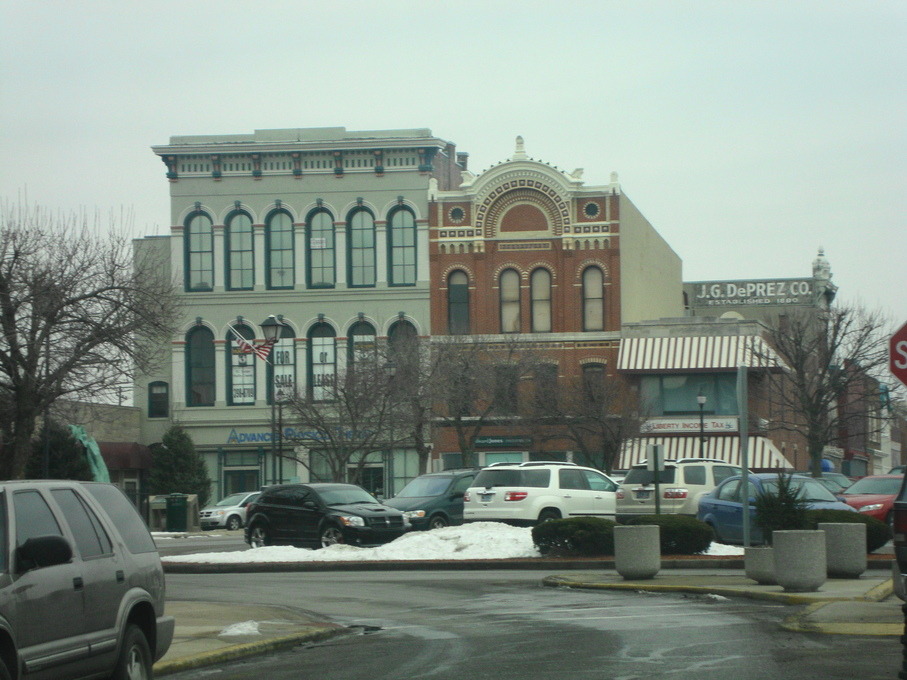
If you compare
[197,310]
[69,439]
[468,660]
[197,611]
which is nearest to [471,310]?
[197,310]

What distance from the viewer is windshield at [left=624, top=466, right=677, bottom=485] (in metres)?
31.8

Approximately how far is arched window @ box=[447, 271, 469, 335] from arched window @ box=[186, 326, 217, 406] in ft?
35.4

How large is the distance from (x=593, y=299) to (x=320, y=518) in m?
31.7

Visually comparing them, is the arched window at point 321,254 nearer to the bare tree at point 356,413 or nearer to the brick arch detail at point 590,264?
the bare tree at point 356,413

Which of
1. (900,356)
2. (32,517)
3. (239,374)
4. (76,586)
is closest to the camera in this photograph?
(32,517)

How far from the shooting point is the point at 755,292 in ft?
270

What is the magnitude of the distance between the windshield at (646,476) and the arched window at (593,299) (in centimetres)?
2732

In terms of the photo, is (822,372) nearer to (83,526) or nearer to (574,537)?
(574,537)

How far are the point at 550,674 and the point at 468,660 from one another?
131cm

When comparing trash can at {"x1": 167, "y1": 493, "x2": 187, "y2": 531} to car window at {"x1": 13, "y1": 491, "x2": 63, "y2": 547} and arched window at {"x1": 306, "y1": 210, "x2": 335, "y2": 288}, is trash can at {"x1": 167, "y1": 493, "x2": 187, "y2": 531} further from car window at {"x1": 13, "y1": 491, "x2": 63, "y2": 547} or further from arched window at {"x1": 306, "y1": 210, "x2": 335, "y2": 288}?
car window at {"x1": 13, "y1": 491, "x2": 63, "y2": 547}

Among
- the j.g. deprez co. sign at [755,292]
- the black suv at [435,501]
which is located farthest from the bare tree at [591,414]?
the j.g. deprez co. sign at [755,292]

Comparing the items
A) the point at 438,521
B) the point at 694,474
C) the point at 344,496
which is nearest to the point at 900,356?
the point at 344,496

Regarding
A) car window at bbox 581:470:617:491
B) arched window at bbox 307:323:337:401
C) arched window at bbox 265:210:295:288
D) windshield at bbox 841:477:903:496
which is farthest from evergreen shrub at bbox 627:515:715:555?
arched window at bbox 265:210:295:288

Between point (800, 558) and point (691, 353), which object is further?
point (691, 353)
